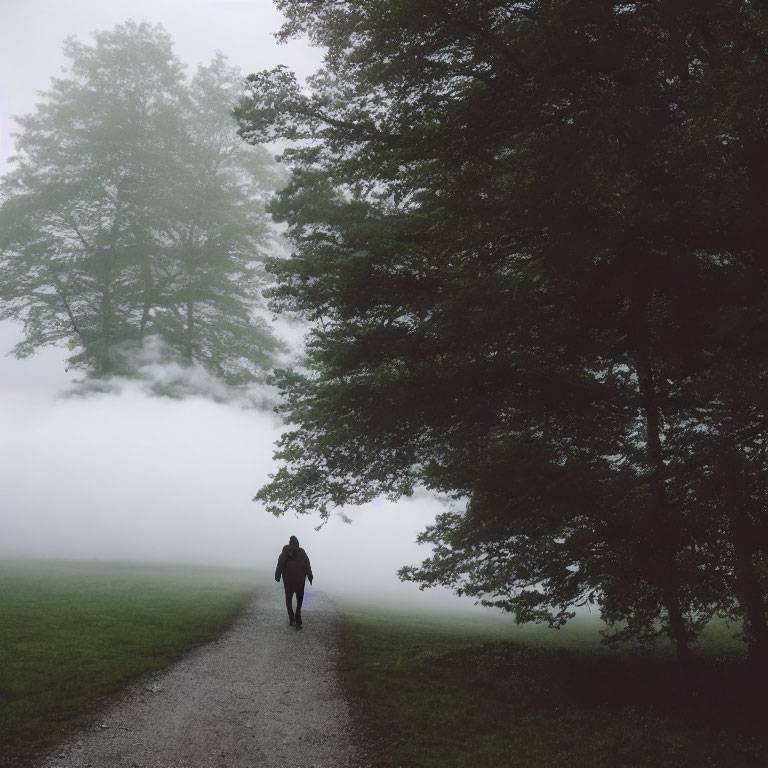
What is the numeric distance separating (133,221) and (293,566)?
30270 mm

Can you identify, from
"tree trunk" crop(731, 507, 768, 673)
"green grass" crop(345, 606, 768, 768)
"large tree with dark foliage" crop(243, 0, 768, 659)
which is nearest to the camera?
"green grass" crop(345, 606, 768, 768)

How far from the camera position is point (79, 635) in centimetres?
1094

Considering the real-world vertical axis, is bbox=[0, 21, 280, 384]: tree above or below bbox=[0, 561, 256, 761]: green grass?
above

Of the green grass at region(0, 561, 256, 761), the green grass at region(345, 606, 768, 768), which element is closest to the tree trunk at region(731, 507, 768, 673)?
the green grass at region(345, 606, 768, 768)

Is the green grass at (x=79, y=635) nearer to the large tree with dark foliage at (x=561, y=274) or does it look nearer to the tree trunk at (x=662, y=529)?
the large tree with dark foliage at (x=561, y=274)

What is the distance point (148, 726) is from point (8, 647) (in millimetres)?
4034

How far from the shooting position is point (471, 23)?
8461 mm

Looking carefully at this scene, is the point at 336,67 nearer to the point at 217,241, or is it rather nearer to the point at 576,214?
→ the point at 576,214

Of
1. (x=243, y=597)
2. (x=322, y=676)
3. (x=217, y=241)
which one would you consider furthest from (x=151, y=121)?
(x=322, y=676)

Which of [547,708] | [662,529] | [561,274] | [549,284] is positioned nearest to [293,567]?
[547,708]

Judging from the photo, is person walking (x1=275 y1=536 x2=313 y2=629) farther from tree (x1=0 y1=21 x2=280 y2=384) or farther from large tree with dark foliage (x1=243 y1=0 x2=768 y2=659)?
tree (x1=0 y1=21 x2=280 y2=384)

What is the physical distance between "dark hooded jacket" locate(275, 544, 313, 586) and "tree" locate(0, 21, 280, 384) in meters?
25.3

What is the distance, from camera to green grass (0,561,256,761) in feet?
23.8

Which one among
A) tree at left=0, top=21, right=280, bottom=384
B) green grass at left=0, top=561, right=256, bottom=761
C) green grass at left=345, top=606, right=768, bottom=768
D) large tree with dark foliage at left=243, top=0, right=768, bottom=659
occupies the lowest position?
green grass at left=345, top=606, right=768, bottom=768
